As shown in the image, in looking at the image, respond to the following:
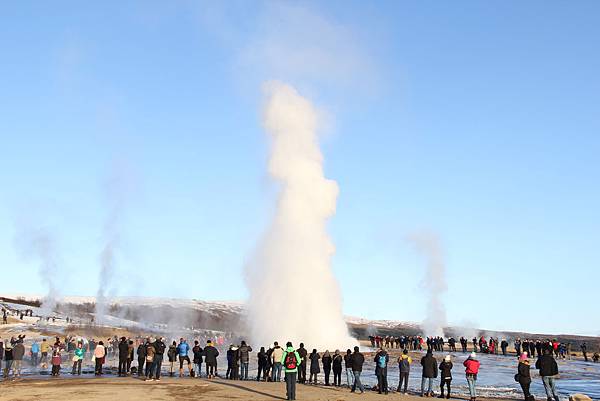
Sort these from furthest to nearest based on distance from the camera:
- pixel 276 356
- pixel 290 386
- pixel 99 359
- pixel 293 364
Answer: pixel 99 359, pixel 276 356, pixel 293 364, pixel 290 386

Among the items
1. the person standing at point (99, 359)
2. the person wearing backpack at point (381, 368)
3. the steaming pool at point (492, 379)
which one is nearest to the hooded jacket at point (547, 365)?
the steaming pool at point (492, 379)

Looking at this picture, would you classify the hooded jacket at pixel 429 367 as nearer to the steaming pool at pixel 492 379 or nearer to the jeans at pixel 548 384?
the steaming pool at pixel 492 379

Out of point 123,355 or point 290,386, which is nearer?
point 290,386

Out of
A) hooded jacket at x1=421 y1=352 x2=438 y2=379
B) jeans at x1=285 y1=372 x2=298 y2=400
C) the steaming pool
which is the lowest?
the steaming pool

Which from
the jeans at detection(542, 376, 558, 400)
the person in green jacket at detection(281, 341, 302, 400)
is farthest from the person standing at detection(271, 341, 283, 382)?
the jeans at detection(542, 376, 558, 400)

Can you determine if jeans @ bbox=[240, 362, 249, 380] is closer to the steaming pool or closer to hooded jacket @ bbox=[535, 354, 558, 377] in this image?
the steaming pool

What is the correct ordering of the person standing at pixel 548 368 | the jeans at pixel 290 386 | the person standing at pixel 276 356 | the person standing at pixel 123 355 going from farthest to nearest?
the person standing at pixel 123 355
the person standing at pixel 276 356
the person standing at pixel 548 368
the jeans at pixel 290 386

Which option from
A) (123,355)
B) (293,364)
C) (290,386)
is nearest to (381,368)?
(293,364)

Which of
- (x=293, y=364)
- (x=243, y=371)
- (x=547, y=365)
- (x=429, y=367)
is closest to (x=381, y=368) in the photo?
(x=429, y=367)

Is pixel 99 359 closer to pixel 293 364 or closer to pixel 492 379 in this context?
pixel 293 364

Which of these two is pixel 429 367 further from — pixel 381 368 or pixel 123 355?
pixel 123 355

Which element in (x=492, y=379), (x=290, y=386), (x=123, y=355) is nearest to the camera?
(x=290, y=386)

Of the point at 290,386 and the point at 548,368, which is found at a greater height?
the point at 548,368

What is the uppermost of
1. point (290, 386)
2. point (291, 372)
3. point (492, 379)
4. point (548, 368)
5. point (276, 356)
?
point (276, 356)
